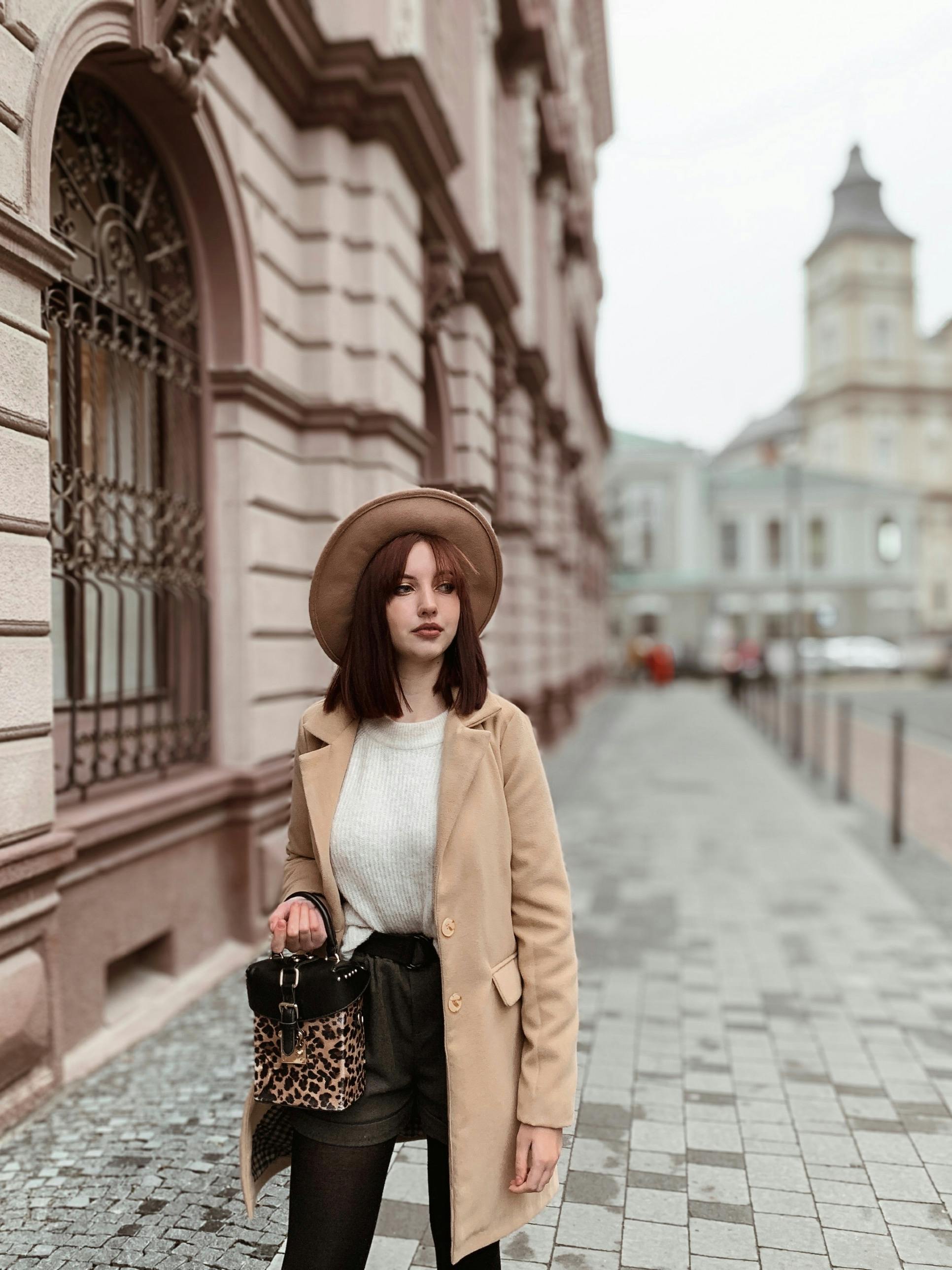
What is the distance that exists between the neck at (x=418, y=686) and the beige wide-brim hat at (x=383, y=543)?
0.45 feet

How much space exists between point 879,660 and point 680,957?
126 feet

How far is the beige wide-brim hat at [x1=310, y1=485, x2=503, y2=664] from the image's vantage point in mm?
2117

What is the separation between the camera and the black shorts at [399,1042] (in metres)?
2.06

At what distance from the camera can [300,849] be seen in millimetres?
2230

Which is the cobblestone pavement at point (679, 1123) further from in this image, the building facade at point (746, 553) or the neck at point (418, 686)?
the building facade at point (746, 553)

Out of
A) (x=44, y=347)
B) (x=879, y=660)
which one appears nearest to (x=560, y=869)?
(x=44, y=347)

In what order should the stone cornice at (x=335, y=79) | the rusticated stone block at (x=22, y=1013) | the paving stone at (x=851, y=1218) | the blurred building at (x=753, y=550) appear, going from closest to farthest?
the paving stone at (x=851, y=1218)
the rusticated stone block at (x=22, y=1013)
the stone cornice at (x=335, y=79)
the blurred building at (x=753, y=550)

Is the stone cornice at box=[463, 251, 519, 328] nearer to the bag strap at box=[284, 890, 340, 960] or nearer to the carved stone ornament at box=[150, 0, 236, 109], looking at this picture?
the carved stone ornament at box=[150, 0, 236, 109]

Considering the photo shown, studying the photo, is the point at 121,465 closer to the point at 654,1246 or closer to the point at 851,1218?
the point at 654,1246

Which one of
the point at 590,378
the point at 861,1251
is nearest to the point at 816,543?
the point at 590,378

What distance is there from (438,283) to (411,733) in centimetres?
742

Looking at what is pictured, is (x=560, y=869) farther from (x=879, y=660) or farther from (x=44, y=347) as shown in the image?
(x=879, y=660)

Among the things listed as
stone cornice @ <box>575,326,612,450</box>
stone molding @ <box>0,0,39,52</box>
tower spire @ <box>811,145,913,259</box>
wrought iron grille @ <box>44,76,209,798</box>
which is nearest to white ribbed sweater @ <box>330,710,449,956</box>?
wrought iron grille @ <box>44,76,209,798</box>

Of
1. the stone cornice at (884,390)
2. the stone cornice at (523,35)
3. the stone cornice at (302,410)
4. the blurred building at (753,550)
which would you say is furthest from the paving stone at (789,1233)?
the stone cornice at (884,390)
